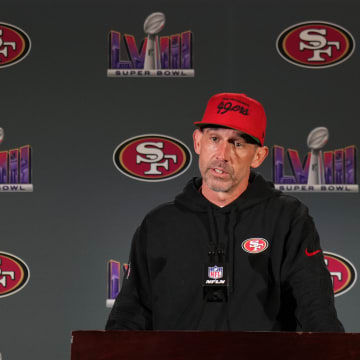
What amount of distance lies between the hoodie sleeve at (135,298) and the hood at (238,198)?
15cm

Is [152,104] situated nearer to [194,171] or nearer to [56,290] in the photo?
[194,171]

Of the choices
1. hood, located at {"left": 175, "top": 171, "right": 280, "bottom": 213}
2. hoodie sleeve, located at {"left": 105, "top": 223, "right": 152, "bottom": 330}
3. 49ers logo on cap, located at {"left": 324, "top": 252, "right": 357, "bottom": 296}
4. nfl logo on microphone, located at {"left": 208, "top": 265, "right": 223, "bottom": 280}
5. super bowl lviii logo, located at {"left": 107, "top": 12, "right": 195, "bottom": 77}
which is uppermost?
super bowl lviii logo, located at {"left": 107, "top": 12, "right": 195, "bottom": 77}

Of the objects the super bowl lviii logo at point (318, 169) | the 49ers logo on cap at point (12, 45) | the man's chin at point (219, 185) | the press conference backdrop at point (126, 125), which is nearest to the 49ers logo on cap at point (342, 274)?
the press conference backdrop at point (126, 125)

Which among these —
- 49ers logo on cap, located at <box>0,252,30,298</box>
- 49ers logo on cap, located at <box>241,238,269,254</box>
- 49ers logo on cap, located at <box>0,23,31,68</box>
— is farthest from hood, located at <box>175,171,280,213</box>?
49ers logo on cap, located at <box>0,23,31,68</box>

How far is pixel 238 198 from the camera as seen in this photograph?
1.81 metres

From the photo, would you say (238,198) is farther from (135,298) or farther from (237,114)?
(135,298)

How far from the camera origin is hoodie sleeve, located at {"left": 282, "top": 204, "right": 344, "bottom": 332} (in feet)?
5.06

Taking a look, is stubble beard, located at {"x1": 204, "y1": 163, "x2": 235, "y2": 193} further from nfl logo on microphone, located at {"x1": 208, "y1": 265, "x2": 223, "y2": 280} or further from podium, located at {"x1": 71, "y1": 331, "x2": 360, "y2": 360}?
podium, located at {"x1": 71, "y1": 331, "x2": 360, "y2": 360}

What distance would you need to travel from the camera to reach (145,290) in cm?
177

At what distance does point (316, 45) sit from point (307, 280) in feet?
5.88

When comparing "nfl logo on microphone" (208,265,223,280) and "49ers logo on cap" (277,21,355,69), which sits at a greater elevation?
"49ers logo on cap" (277,21,355,69)

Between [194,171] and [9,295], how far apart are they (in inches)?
41.6

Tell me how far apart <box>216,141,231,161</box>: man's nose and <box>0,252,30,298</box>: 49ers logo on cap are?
1.63m

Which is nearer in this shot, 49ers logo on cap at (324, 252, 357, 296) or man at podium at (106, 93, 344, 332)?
man at podium at (106, 93, 344, 332)
